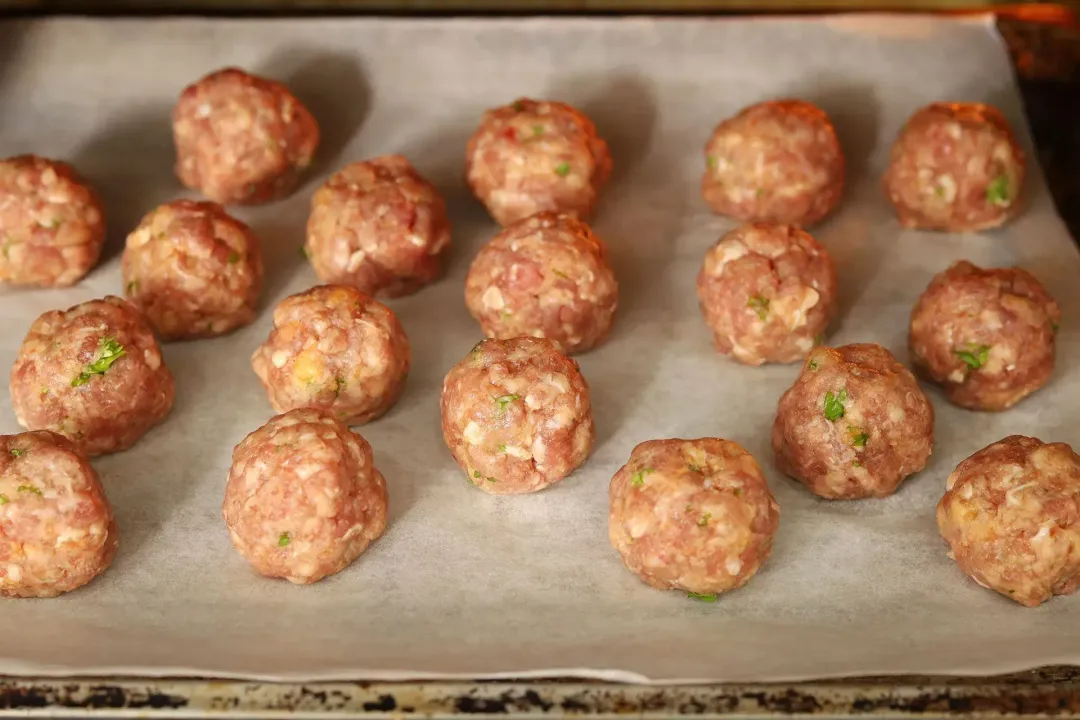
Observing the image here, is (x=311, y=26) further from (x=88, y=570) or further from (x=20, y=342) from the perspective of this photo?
(x=88, y=570)

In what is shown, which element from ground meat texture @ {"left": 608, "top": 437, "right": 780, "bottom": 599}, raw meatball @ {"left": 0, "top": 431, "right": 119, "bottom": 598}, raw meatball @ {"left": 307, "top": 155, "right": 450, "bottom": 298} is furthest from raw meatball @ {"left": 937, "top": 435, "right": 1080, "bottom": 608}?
raw meatball @ {"left": 0, "top": 431, "right": 119, "bottom": 598}

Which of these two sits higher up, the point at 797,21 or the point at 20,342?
the point at 797,21

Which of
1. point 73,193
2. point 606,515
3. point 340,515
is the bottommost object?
point 606,515

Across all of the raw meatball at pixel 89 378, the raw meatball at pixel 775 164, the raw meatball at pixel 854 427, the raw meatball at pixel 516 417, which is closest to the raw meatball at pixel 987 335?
the raw meatball at pixel 854 427

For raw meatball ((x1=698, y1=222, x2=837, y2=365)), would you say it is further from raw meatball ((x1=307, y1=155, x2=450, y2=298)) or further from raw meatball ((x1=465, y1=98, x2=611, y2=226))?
raw meatball ((x1=307, y1=155, x2=450, y2=298))

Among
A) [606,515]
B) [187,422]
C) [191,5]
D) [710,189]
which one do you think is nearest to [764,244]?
[710,189]

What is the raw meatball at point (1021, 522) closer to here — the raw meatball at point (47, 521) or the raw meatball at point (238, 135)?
the raw meatball at point (47, 521)
